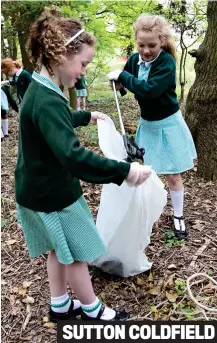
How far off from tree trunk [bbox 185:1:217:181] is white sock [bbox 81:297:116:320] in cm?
199

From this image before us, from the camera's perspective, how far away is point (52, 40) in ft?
5.05

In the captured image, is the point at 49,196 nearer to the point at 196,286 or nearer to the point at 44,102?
the point at 44,102

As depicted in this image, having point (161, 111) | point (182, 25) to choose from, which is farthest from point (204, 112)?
point (182, 25)

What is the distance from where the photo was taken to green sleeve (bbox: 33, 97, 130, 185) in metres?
1.45

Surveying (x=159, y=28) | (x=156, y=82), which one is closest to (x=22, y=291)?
(x=156, y=82)

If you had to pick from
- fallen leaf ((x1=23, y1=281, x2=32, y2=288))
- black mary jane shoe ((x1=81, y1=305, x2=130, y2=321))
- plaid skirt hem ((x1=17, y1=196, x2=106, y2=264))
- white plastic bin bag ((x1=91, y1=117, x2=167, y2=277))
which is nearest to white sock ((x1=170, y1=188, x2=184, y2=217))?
white plastic bin bag ((x1=91, y1=117, x2=167, y2=277))

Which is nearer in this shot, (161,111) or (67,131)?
(67,131)

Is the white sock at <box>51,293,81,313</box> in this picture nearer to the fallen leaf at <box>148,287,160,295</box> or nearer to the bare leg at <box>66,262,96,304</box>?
the bare leg at <box>66,262,96,304</box>

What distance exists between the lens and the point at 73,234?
1.75 metres

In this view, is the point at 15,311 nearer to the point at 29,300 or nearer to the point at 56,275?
the point at 29,300

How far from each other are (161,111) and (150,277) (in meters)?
1.11

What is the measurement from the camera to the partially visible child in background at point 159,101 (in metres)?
2.35

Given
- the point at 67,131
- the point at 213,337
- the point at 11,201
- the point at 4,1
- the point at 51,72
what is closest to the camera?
the point at 67,131

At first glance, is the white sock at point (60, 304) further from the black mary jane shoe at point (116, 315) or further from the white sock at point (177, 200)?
the white sock at point (177, 200)
